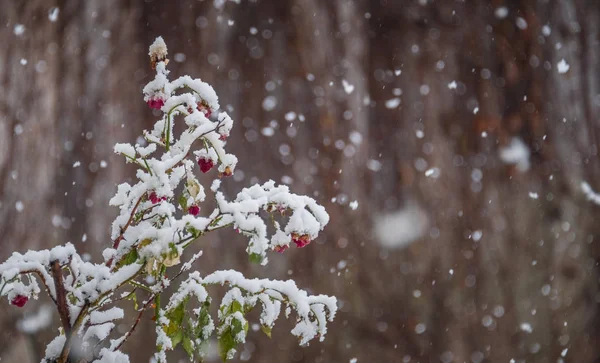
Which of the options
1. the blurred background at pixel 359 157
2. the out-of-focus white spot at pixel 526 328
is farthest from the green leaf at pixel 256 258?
the out-of-focus white spot at pixel 526 328

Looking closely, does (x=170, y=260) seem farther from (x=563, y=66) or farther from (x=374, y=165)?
(x=563, y=66)

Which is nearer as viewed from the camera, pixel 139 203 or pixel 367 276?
pixel 139 203

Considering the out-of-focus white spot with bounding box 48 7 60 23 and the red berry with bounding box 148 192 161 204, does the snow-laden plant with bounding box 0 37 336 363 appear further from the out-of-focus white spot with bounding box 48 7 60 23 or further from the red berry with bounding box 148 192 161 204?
the out-of-focus white spot with bounding box 48 7 60 23

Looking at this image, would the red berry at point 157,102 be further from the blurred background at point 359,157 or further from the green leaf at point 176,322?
the blurred background at point 359,157

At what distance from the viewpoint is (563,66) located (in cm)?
156

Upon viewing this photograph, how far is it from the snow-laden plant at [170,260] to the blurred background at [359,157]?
76cm

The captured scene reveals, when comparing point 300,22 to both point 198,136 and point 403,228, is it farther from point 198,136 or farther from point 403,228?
point 198,136

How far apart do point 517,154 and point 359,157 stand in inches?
20.8

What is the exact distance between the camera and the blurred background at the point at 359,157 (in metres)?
1.43

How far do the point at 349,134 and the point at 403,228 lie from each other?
0.34 meters

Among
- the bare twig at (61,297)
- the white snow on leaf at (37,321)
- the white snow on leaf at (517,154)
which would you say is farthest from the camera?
the white snow on leaf at (517,154)

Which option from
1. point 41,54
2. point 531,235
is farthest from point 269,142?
point 531,235

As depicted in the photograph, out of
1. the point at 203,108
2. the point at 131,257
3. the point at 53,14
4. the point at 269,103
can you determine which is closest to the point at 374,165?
Result: the point at 269,103

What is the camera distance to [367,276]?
1.45 meters
